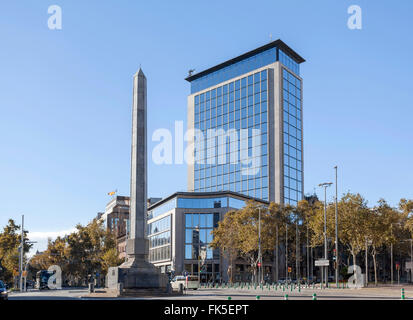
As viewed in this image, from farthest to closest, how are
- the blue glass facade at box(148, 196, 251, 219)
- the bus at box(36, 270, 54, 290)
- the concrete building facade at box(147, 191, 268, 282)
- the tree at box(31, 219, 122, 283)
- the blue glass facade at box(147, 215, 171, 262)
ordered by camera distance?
1. the blue glass facade at box(147, 215, 171, 262)
2. the blue glass facade at box(148, 196, 251, 219)
3. the concrete building facade at box(147, 191, 268, 282)
4. the tree at box(31, 219, 122, 283)
5. the bus at box(36, 270, 54, 290)

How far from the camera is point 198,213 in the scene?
116 meters

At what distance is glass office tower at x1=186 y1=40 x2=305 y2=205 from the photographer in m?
133

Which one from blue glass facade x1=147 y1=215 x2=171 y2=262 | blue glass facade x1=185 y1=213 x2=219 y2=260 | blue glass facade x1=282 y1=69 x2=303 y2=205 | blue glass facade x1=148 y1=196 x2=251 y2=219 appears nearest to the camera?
blue glass facade x1=185 y1=213 x2=219 y2=260

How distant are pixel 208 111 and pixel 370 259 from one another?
203 feet

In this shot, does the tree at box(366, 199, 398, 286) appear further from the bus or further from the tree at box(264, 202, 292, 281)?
the bus

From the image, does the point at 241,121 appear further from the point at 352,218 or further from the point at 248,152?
the point at 352,218

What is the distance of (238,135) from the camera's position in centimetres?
14250

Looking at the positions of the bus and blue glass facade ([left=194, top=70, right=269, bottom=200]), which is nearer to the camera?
the bus

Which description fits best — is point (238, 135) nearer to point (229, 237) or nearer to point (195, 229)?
point (195, 229)

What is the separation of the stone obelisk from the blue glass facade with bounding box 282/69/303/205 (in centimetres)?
8990

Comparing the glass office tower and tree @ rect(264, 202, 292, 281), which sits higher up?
the glass office tower

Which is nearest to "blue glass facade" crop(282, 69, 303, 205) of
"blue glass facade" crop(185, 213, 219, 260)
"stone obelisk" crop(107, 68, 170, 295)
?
"blue glass facade" crop(185, 213, 219, 260)

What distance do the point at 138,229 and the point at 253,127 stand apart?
9736cm
